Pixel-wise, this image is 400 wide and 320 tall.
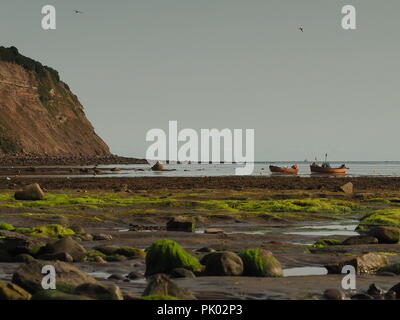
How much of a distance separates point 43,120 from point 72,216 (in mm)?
154370

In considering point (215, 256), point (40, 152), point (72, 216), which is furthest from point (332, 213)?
point (40, 152)

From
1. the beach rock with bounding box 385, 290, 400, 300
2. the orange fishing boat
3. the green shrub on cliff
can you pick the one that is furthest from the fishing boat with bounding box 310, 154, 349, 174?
the beach rock with bounding box 385, 290, 400, 300

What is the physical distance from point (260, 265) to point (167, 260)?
6.83 ft

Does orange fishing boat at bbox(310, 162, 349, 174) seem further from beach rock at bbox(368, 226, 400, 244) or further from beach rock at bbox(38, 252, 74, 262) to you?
beach rock at bbox(38, 252, 74, 262)

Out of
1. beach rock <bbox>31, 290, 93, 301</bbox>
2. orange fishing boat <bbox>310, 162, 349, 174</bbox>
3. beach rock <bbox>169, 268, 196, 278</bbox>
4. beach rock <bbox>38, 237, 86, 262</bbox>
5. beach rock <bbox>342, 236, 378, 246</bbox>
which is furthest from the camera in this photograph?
orange fishing boat <bbox>310, 162, 349, 174</bbox>

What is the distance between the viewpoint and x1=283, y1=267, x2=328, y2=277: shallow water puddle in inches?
610

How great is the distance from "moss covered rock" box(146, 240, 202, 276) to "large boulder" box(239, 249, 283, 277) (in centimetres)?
106

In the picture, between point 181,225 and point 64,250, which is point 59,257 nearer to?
point 64,250

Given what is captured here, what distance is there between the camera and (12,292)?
38.4 ft

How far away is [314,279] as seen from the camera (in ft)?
48.0

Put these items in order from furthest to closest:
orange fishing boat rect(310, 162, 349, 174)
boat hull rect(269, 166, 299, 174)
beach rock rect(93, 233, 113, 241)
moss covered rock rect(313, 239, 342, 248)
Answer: orange fishing boat rect(310, 162, 349, 174), boat hull rect(269, 166, 299, 174), beach rock rect(93, 233, 113, 241), moss covered rock rect(313, 239, 342, 248)

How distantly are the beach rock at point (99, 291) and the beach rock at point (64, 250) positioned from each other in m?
5.41

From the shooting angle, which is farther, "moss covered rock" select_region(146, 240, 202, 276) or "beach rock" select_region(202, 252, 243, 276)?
"moss covered rock" select_region(146, 240, 202, 276)

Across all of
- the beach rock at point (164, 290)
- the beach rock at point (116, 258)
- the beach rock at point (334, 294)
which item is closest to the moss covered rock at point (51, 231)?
the beach rock at point (116, 258)
